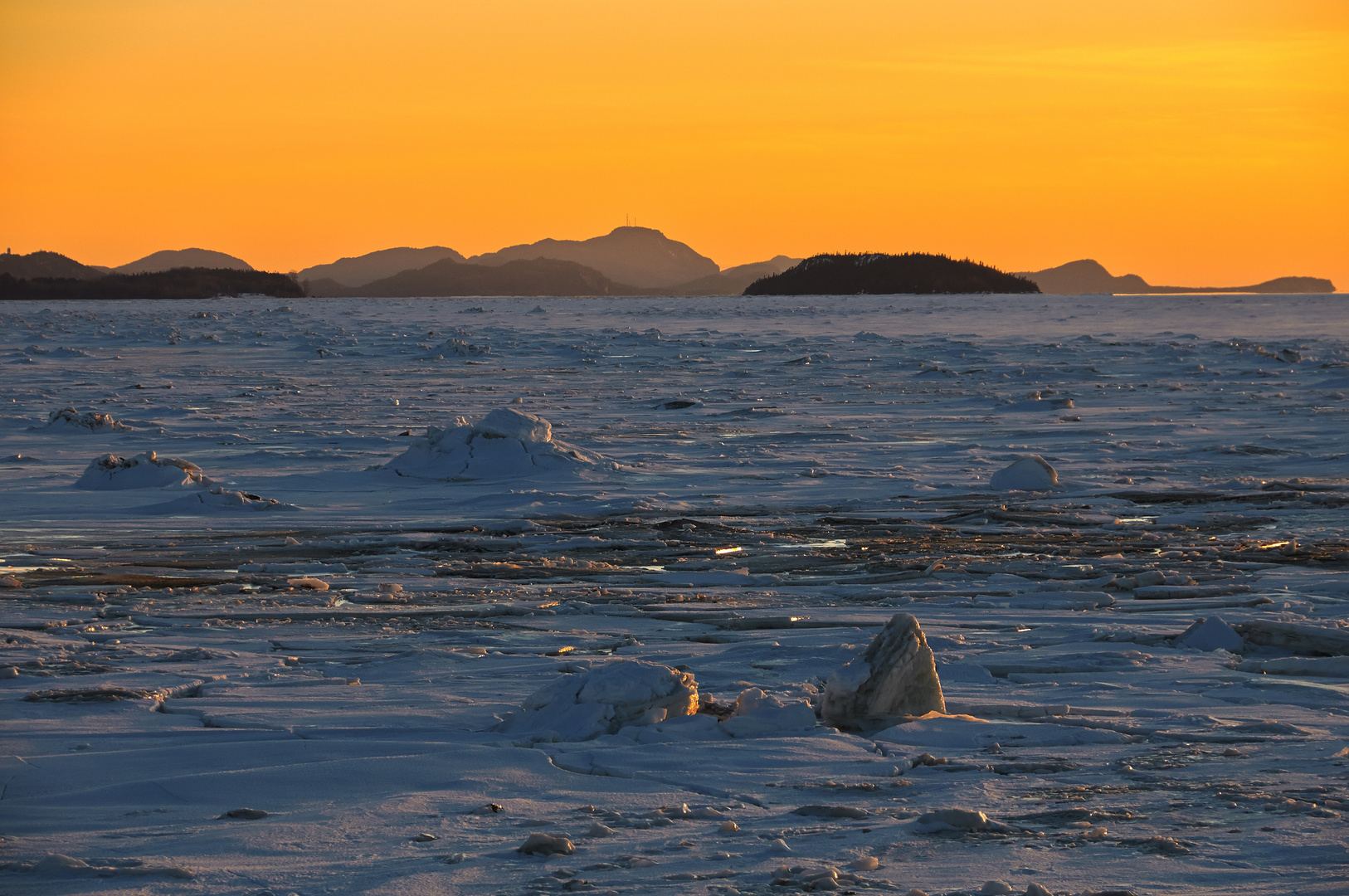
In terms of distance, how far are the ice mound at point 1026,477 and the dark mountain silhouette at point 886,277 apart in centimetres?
7059

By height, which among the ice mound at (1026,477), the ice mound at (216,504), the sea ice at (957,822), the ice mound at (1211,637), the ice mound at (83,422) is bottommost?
the sea ice at (957,822)

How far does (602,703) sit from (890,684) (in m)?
0.84

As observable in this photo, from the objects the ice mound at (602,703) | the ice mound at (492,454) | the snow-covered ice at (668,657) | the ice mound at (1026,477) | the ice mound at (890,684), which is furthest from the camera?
the ice mound at (492,454)

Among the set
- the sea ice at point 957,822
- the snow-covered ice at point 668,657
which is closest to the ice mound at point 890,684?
the snow-covered ice at point 668,657

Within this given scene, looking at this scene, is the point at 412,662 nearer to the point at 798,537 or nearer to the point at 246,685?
the point at 246,685

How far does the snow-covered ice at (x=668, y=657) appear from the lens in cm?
276

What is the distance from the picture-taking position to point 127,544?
6637 mm

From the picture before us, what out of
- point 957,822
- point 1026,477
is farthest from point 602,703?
point 1026,477

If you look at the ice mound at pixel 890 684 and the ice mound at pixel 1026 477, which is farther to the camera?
the ice mound at pixel 1026 477

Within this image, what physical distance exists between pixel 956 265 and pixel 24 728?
82676mm

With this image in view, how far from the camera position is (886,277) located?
81.4m

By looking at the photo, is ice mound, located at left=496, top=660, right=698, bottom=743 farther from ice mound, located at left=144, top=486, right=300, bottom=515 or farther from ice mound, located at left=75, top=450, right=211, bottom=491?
ice mound, located at left=75, top=450, right=211, bottom=491

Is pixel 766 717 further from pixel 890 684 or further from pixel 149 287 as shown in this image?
pixel 149 287

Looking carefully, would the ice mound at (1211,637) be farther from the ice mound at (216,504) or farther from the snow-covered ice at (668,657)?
the ice mound at (216,504)
